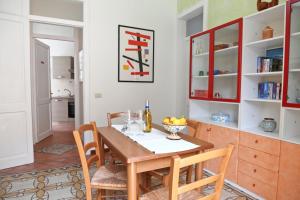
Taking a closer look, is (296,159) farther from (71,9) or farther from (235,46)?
(71,9)

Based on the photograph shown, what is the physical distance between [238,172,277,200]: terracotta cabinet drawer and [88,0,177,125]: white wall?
2.10 metres

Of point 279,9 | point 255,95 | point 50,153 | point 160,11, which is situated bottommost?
point 50,153

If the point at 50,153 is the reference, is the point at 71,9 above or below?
above

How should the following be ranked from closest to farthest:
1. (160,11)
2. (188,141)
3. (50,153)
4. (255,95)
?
(188,141) < (255,95) < (50,153) < (160,11)

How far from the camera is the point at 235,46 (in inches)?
94.7

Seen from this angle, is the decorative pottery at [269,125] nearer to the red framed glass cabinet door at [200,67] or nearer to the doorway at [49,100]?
the red framed glass cabinet door at [200,67]

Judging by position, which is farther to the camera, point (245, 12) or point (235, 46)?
point (245, 12)

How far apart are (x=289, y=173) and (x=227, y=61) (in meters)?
1.47

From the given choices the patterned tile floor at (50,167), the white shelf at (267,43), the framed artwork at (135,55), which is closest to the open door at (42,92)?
the patterned tile floor at (50,167)

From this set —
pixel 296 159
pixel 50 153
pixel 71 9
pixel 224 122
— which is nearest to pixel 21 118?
pixel 50 153

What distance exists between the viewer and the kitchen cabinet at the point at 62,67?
268 inches

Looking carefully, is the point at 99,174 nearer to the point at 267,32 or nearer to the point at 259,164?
the point at 259,164

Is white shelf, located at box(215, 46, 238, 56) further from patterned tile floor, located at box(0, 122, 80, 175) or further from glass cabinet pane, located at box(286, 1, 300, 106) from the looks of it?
patterned tile floor, located at box(0, 122, 80, 175)

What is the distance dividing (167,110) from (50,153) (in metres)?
2.33
